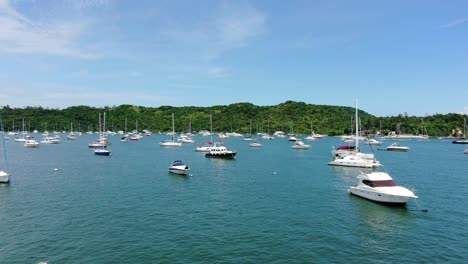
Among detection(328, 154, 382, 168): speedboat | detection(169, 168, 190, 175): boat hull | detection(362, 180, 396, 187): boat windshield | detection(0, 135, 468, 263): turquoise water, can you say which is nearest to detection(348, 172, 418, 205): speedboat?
detection(362, 180, 396, 187): boat windshield

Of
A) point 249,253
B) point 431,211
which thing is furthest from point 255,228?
point 431,211

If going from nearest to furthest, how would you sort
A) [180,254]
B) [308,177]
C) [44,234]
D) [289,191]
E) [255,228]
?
[180,254]
[44,234]
[255,228]
[289,191]
[308,177]

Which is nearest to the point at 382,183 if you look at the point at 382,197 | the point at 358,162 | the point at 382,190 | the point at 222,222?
the point at 382,190

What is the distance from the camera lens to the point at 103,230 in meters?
37.0

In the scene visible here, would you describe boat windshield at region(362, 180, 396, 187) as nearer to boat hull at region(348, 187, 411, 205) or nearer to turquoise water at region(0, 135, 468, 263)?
boat hull at region(348, 187, 411, 205)

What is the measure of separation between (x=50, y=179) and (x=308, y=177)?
49962 millimetres

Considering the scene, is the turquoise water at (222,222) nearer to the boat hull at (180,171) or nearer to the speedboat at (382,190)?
the speedboat at (382,190)

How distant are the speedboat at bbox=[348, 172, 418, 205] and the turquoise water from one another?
50.5 inches

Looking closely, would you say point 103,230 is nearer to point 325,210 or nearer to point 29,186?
point 325,210

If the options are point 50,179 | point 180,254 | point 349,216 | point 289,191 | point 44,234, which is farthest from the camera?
point 50,179

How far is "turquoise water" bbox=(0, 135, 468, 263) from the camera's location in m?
31.2

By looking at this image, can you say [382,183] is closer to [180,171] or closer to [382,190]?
[382,190]

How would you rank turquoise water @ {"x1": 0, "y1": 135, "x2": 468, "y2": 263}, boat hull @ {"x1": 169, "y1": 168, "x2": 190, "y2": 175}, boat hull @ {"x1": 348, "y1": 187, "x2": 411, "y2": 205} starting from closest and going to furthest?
turquoise water @ {"x1": 0, "y1": 135, "x2": 468, "y2": 263} → boat hull @ {"x1": 348, "y1": 187, "x2": 411, "y2": 205} → boat hull @ {"x1": 169, "y1": 168, "x2": 190, "y2": 175}

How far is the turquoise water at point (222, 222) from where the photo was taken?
31250mm
